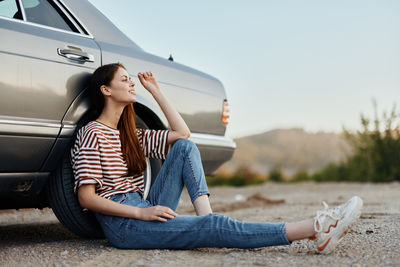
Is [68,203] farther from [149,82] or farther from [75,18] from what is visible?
[75,18]

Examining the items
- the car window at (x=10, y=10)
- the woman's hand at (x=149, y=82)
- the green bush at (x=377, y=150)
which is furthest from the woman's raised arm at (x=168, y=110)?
the green bush at (x=377, y=150)

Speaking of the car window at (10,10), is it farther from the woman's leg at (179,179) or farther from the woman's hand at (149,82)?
the woman's leg at (179,179)

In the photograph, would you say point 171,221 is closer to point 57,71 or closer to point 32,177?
point 32,177

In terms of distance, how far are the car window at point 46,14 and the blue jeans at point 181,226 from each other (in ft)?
3.55

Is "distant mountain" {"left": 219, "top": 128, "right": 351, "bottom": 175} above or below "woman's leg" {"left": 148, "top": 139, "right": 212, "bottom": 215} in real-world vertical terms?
below

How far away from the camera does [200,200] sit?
2.53 m

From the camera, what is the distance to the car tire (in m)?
2.60

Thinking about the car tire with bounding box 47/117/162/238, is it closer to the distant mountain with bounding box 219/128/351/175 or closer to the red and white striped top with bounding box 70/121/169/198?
the red and white striped top with bounding box 70/121/169/198

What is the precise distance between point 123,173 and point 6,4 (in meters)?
1.24

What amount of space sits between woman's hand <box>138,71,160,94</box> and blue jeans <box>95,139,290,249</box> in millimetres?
445

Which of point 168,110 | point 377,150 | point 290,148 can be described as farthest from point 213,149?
point 290,148

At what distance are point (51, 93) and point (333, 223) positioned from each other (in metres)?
1.71

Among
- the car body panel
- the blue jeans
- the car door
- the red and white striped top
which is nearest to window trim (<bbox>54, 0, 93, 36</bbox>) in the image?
the car body panel

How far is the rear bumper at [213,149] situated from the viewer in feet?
11.5
